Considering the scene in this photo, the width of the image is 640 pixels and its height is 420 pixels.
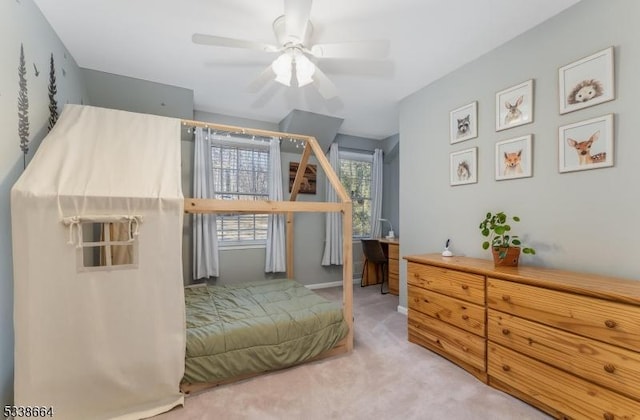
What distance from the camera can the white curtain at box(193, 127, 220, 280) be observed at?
3445mm

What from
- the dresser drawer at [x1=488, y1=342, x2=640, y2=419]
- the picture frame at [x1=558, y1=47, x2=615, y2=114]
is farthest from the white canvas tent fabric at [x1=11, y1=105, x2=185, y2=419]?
the picture frame at [x1=558, y1=47, x2=615, y2=114]

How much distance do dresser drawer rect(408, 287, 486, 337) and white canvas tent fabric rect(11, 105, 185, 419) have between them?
1.92 meters

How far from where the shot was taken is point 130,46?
2.25 m

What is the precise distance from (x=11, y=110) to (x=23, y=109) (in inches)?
5.8

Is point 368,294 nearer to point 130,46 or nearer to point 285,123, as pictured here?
point 285,123

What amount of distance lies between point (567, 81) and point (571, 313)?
153 centimetres

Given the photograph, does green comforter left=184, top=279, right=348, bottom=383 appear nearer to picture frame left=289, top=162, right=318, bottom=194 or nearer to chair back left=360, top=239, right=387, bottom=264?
chair back left=360, top=239, right=387, bottom=264

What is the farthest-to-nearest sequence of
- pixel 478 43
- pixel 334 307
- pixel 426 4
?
pixel 334 307 → pixel 478 43 → pixel 426 4

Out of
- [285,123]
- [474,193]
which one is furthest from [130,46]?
[474,193]

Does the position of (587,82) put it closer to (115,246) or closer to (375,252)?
(375,252)

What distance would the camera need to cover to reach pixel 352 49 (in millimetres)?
1762

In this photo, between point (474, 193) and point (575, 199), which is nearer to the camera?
point (575, 199)

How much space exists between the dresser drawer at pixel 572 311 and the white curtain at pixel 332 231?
108 inches

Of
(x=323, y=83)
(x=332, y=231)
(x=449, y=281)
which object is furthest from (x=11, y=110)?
(x=332, y=231)
